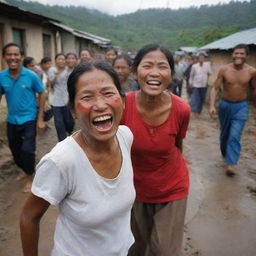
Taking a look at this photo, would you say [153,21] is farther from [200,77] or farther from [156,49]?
[156,49]

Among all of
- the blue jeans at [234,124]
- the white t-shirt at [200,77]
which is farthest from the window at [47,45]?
the blue jeans at [234,124]

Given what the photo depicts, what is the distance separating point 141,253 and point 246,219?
1.76 meters

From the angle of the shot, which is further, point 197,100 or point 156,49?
point 197,100

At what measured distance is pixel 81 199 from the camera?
4.17ft

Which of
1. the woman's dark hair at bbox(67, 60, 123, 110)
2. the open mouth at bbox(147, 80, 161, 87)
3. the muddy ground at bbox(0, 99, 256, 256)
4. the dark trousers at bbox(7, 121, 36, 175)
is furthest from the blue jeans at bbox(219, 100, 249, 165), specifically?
the woman's dark hair at bbox(67, 60, 123, 110)

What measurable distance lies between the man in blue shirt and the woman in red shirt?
2.12 m

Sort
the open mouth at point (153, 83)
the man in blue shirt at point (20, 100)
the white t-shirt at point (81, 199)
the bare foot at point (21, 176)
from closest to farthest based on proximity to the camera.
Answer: the white t-shirt at point (81, 199), the open mouth at point (153, 83), the man in blue shirt at point (20, 100), the bare foot at point (21, 176)

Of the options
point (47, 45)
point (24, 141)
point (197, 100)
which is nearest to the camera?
point (24, 141)

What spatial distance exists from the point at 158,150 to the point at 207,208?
6.75ft

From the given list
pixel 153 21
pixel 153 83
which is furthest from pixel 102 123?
pixel 153 21

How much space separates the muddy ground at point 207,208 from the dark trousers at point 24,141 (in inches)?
15.7

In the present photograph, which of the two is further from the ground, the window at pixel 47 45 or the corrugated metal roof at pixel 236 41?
the corrugated metal roof at pixel 236 41

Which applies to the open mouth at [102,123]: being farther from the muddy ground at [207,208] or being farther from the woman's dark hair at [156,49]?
the muddy ground at [207,208]

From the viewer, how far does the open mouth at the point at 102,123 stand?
1.38 metres
